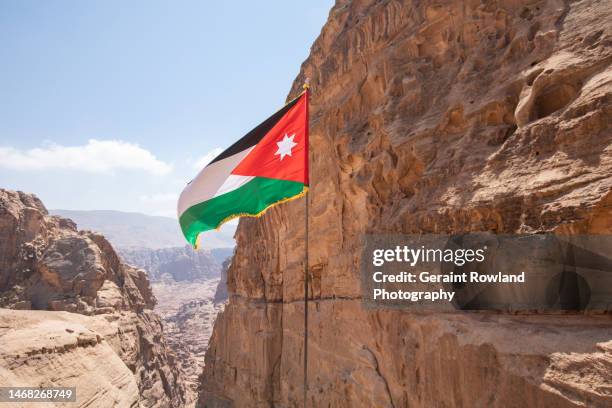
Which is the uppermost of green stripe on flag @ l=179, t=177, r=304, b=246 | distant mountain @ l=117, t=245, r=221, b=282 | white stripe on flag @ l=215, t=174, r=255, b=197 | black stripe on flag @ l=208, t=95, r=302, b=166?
black stripe on flag @ l=208, t=95, r=302, b=166

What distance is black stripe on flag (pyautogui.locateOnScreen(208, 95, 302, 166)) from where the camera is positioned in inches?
381

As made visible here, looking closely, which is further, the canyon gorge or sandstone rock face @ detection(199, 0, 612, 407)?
the canyon gorge

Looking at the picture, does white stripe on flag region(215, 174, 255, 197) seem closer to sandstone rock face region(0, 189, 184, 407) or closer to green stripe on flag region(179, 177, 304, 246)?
green stripe on flag region(179, 177, 304, 246)

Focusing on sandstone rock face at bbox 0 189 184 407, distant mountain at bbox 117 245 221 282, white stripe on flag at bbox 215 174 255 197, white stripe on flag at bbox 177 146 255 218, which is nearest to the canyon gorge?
white stripe on flag at bbox 215 174 255 197

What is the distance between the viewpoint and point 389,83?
12.6 meters

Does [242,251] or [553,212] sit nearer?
[553,212]

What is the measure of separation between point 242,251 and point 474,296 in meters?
17.4

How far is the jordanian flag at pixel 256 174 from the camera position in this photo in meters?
9.23

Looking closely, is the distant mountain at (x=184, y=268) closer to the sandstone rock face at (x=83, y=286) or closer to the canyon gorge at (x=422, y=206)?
the sandstone rock face at (x=83, y=286)

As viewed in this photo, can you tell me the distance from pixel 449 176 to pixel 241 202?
4.31 m

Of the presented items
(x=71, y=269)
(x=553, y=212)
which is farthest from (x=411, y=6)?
(x=71, y=269)

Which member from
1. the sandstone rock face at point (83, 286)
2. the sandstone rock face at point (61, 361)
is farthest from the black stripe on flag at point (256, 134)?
the sandstone rock face at point (83, 286)

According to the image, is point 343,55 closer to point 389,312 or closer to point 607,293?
point 389,312

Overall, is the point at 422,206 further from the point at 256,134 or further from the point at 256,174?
the point at 256,134
